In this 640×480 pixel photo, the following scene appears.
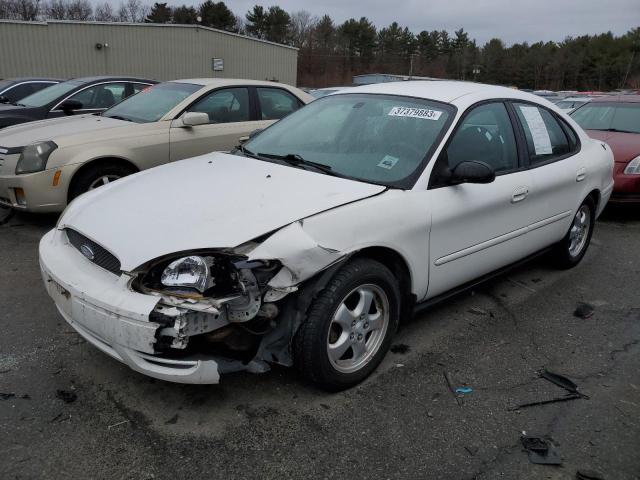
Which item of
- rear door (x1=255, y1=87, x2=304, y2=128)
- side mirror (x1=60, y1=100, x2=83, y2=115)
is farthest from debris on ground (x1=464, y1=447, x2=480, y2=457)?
side mirror (x1=60, y1=100, x2=83, y2=115)

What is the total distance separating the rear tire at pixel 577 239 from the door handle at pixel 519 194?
1133 millimetres

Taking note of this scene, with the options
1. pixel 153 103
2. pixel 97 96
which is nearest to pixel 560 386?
pixel 153 103

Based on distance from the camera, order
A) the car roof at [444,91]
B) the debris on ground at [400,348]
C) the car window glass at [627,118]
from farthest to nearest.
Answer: the car window glass at [627,118], the car roof at [444,91], the debris on ground at [400,348]

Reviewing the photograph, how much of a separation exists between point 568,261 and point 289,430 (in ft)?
11.3

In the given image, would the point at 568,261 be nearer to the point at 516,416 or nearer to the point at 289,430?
the point at 516,416

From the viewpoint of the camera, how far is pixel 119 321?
7.80 feet

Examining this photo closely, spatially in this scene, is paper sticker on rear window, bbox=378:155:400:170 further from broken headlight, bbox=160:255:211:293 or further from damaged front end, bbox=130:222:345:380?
broken headlight, bbox=160:255:211:293

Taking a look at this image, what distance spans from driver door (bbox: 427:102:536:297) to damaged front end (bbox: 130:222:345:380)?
3.06ft

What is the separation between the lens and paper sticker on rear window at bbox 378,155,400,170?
321cm

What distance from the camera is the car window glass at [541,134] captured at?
4.03 meters

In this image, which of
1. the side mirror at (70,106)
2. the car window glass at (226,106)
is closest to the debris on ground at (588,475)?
the car window glass at (226,106)

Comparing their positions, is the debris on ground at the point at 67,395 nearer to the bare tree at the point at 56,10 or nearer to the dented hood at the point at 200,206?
the dented hood at the point at 200,206

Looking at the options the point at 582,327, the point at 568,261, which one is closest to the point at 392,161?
the point at 582,327

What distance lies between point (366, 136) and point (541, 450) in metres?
2.05
